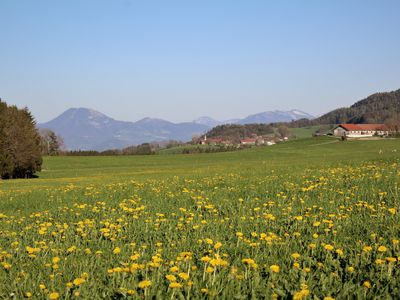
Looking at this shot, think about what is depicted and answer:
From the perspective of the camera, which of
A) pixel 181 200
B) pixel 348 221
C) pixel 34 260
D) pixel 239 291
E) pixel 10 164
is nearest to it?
pixel 239 291

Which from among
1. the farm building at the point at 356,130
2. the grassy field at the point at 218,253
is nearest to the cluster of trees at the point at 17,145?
the grassy field at the point at 218,253

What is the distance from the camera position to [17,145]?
48969 millimetres

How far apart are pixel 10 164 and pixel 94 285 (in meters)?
49.7

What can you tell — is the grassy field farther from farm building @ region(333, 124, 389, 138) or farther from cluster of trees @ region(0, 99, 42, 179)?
farm building @ region(333, 124, 389, 138)

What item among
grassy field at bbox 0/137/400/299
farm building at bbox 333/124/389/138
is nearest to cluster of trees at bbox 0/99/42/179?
grassy field at bbox 0/137/400/299

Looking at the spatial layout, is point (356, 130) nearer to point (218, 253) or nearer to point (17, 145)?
point (17, 145)

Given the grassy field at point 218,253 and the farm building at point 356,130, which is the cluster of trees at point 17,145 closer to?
the grassy field at point 218,253

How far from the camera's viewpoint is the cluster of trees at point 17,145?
47.7 meters

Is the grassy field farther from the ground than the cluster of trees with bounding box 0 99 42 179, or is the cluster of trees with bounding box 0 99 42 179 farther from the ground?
the cluster of trees with bounding box 0 99 42 179

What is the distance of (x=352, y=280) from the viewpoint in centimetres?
405

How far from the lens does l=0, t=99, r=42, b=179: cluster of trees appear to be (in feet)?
157

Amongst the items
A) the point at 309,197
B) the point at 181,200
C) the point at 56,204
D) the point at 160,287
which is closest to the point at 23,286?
the point at 160,287

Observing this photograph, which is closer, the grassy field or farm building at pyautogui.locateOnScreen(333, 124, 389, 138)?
the grassy field

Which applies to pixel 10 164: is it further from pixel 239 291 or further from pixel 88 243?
pixel 239 291
